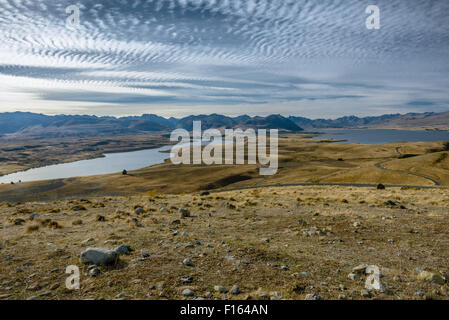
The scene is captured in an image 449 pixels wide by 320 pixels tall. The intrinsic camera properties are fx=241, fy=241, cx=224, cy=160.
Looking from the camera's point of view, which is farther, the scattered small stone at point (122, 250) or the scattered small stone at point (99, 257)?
the scattered small stone at point (122, 250)

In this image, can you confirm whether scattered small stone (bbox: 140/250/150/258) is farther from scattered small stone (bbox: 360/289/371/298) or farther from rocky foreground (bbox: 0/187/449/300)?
scattered small stone (bbox: 360/289/371/298)

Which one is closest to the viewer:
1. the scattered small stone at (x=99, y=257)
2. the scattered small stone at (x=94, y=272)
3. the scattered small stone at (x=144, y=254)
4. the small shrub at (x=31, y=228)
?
the scattered small stone at (x=94, y=272)

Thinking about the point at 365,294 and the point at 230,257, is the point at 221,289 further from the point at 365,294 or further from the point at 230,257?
the point at 365,294

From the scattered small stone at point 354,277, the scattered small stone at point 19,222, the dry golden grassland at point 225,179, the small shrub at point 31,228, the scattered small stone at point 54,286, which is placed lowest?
the dry golden grassland at point 225,179

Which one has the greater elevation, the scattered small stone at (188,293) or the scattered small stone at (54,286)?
the scattered small stone at (188,293)

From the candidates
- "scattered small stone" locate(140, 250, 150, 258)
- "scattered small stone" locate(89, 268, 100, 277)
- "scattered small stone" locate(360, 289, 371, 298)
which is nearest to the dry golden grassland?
"scattered small stone" locate(360, 289, 371, 298)

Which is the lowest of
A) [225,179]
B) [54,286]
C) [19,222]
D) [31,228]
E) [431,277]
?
[225,179]

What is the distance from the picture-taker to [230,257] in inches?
379

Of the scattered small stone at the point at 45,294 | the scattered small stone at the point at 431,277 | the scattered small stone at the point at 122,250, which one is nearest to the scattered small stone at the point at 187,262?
the scattered small stone at the point at 122,250

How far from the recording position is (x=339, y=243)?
1158 centimetres

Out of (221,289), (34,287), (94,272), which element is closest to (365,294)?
(221,289)

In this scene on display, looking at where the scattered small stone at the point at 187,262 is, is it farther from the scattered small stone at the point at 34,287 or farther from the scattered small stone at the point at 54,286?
the scattered small stone at the point at 34,287

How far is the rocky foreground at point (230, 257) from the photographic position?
7.24 meters

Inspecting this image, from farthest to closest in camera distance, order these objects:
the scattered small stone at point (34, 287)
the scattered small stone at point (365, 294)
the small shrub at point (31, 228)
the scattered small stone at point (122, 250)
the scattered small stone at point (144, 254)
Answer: the small shrub at point (31, 228) < the scattered small stone at point (122, 250) < the scattered small stone at point (144, 254) < the scattered small stone at point (34, 287) < the scattered small stone at point (365, 294)
